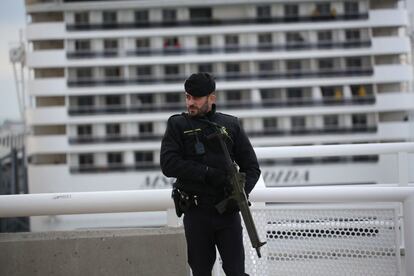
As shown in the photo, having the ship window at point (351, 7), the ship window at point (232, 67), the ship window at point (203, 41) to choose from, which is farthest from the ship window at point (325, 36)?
Result: the ship window at point (203, 41)

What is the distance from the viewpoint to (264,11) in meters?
35.3

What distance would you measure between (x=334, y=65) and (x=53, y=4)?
46.4 ft

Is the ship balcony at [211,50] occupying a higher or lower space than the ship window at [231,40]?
lower

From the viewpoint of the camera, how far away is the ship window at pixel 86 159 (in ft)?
112

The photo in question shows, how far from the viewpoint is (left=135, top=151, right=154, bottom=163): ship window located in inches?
1324

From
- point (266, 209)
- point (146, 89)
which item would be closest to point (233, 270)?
point (266, 209)

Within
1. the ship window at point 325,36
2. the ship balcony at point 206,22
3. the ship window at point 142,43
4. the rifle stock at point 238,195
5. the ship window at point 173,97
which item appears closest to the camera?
the rifle stock at point 238,195

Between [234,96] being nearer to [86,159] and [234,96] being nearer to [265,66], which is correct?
[265,66]

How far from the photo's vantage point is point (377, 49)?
34.8m

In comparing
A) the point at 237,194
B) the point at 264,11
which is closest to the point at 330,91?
the point at 264,11

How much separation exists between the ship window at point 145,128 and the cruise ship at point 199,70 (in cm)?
5

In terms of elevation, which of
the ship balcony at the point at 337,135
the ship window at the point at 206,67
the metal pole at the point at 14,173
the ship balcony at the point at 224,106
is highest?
the ship window at the point at 206,67

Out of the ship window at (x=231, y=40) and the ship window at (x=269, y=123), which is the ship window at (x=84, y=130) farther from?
the ship window at (x=269, y=123)

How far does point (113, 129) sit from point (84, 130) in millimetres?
1543
